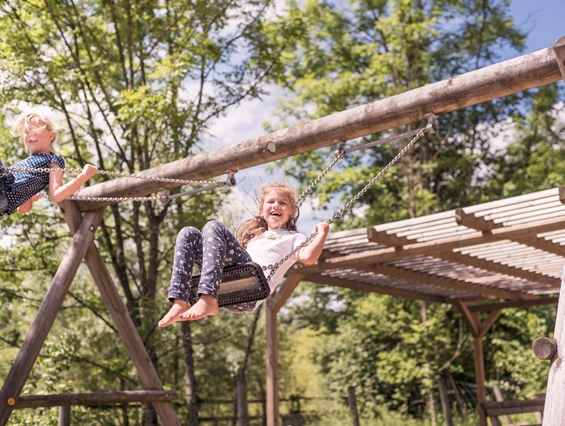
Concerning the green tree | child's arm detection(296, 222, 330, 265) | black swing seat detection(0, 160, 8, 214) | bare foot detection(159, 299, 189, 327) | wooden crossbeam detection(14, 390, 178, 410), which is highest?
the green tree

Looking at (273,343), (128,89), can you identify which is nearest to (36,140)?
(273,343)

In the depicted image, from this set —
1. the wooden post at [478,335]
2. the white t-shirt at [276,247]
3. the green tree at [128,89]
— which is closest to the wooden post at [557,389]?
the white t-shirt at [276,247]

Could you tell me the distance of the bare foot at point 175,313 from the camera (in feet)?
12.4

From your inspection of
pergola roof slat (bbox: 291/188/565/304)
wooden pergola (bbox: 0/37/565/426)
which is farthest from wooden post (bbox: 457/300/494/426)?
pergola roof slat (bbox: 291/188/565/304)

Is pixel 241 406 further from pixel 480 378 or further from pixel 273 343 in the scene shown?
pixel 480 378

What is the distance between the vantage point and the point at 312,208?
17.0 metres

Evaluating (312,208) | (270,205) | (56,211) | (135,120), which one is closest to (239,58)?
(135,120)

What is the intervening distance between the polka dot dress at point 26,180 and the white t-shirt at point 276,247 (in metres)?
1.52

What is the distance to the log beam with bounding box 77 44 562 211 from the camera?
3.99 meters

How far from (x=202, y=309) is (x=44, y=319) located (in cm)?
257

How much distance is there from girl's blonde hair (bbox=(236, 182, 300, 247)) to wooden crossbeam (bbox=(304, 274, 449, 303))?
424cm

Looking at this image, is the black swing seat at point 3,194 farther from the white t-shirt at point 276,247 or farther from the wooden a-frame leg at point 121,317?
→ the white t-shirt at point 276,247

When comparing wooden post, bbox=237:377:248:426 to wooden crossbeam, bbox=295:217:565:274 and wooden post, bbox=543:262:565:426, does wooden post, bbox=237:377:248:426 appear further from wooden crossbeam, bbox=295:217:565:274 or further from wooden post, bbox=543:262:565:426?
wooden post, bbox=543:262:565:426

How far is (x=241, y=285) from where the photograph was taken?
4074 mm
